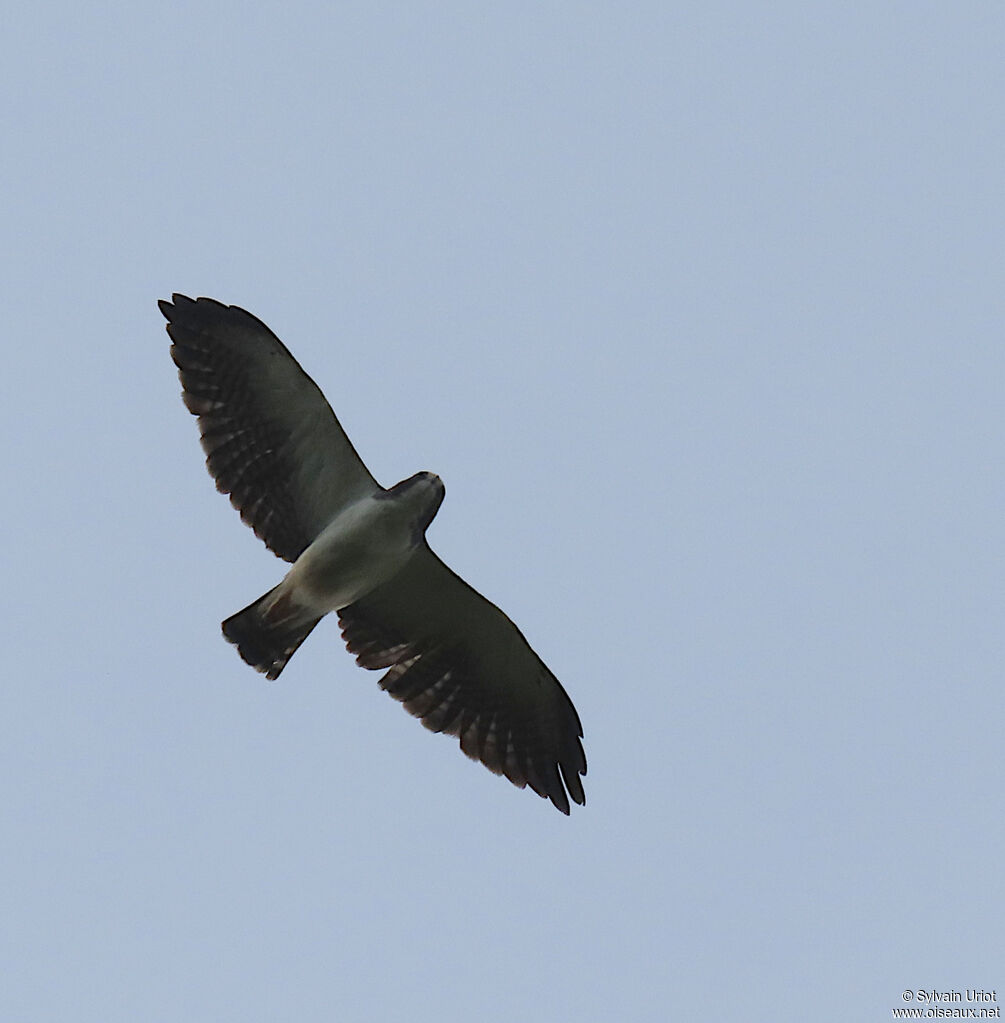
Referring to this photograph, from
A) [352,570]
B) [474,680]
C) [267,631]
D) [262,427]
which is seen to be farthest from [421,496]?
[474,680]

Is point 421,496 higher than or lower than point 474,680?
higher

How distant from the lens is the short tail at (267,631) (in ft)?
45.6

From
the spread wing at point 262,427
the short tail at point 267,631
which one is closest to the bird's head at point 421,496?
the spread wing at point 262,427

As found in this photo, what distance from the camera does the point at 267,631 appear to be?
1397cm

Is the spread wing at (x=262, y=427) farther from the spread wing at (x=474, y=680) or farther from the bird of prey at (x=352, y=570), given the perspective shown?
the spread wing at (x=474, y=680)

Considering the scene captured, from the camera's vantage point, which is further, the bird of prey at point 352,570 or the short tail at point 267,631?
the short tail at point 267,631

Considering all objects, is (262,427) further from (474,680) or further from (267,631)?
(474,680)

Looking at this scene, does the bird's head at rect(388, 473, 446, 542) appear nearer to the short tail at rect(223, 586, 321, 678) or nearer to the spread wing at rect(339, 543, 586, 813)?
the spread wing at rect(339, 543, 586, 813)

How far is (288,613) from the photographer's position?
548 inches

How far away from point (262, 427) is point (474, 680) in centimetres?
277

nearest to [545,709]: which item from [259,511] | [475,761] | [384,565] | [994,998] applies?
[475,761]

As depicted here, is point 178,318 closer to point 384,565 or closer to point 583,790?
point 384,565

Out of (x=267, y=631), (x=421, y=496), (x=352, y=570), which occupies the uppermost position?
(x=421, y=496)

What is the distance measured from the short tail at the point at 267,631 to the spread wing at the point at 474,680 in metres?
0.66
